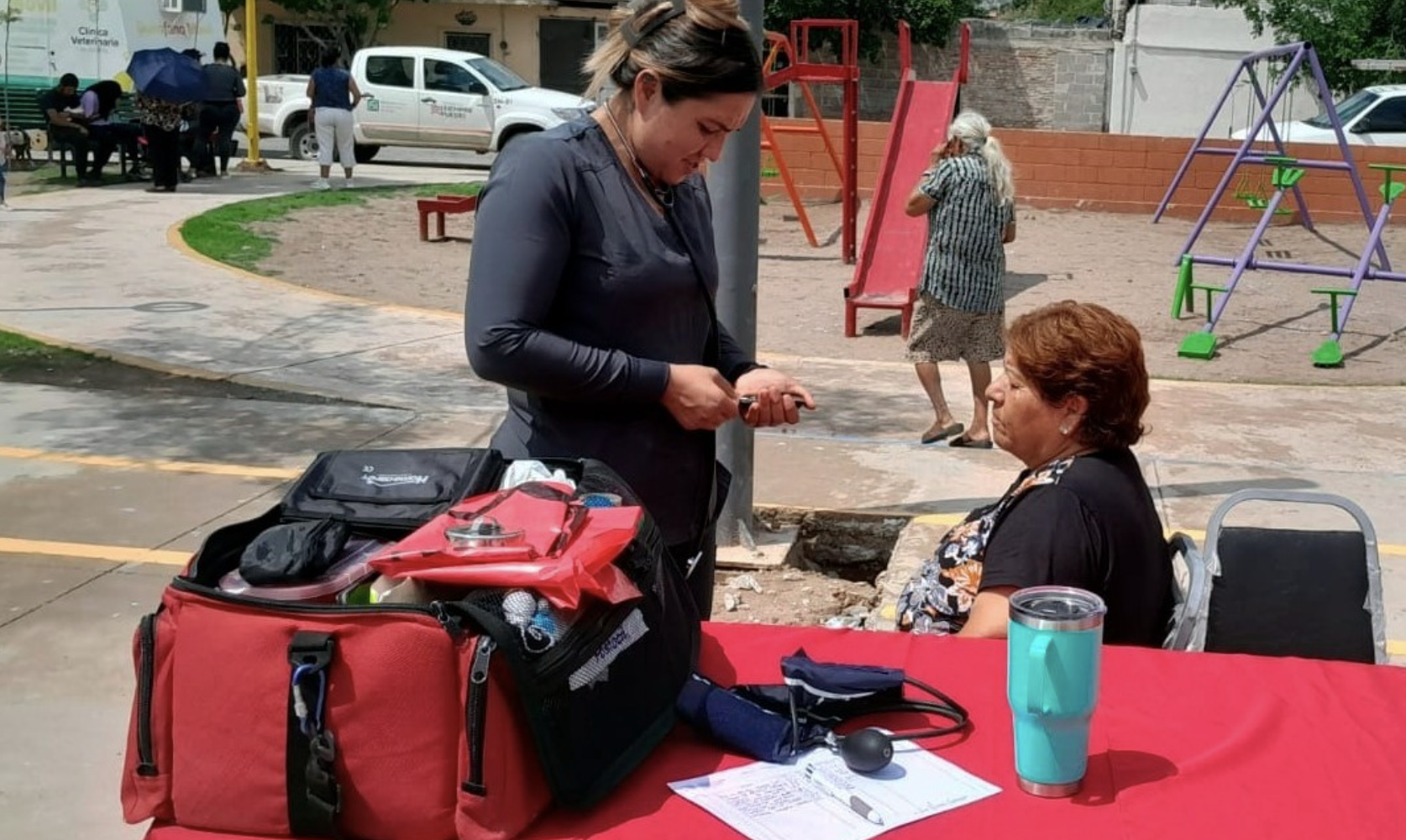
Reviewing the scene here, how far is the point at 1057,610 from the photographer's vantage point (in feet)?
5.89

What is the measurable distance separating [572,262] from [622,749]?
2.94 feet

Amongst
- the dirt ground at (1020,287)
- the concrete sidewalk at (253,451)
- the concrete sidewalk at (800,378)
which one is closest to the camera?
the concrete sidewalk at (253,451)

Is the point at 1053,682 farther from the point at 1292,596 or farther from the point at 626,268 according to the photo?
the point at 1292,596

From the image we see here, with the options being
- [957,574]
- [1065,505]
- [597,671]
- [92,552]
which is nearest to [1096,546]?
[1065,505]

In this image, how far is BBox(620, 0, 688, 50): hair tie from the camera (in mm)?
2381

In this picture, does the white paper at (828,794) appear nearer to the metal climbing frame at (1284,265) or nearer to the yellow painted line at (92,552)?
the yellow painted line at (92,552)

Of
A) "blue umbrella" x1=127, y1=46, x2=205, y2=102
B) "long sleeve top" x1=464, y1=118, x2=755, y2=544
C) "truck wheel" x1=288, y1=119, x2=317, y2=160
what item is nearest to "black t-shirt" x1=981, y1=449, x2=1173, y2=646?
"long sleeve top" x1=464, y1=118, x2=755, y2=544

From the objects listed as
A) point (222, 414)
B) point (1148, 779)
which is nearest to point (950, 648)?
point (1148, 779)

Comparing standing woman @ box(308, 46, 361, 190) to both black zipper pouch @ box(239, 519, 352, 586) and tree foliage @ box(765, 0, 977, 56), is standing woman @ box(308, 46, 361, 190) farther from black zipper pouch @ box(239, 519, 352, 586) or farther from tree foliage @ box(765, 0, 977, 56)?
black zipper pouch @ box(239, 519, 352, 586)

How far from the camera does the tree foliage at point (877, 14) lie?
105 ft

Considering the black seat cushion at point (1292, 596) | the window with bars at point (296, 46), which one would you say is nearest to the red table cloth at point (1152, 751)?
the black seat cushion at point (1292, 596)

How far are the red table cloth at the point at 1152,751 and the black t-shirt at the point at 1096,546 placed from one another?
18cm

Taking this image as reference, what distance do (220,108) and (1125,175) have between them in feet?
38.2

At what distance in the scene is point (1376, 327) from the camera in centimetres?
1111
